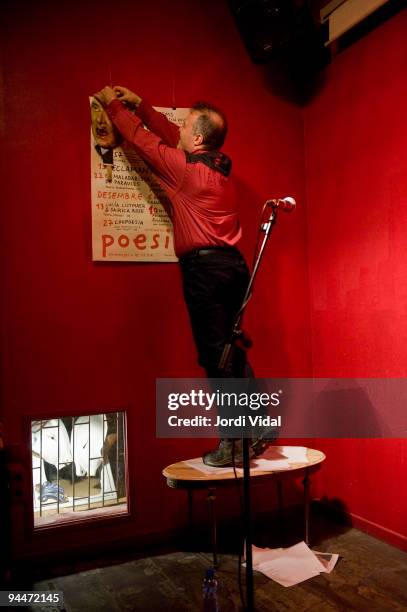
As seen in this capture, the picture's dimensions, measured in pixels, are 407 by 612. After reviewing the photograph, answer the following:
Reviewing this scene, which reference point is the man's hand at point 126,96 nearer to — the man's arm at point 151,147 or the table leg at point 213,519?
the man's arm at point 151,147

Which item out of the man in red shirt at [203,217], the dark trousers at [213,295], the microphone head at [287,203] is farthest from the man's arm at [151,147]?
the microphone head at [287,203]

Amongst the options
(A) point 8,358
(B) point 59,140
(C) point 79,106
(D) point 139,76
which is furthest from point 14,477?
(D) point 139,76

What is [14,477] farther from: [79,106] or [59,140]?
[79,106]

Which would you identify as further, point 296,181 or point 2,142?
point 296,181

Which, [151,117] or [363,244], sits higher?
[151,117]

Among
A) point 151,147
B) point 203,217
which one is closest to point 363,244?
point 203,217

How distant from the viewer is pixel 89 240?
2.95m

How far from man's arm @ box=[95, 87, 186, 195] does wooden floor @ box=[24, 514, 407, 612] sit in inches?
76.7

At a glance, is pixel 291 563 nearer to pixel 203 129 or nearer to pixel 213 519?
pixel 213 519

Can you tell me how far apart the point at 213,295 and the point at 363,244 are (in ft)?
3.36

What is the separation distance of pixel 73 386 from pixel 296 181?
1.96m

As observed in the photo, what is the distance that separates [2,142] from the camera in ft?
9.12

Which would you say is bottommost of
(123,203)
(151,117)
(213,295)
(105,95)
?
(213,295)

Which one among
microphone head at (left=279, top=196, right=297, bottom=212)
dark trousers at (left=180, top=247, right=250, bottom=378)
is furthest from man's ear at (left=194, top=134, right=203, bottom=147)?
microphone head at (left=279, top=196, right=297, bottom=212)
